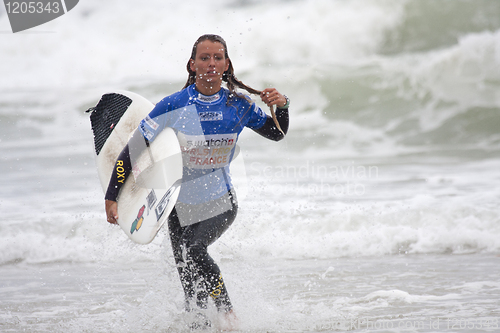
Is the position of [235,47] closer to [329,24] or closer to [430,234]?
[329,24]

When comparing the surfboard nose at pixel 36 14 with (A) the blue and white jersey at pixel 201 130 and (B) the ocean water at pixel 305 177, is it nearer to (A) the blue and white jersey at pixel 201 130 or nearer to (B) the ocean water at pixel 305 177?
(B) the ocean water at pixel 305 177

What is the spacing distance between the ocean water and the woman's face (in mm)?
663

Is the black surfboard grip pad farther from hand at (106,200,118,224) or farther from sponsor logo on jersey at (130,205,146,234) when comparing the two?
sponsor logo on jersey at (130,205,146,234)

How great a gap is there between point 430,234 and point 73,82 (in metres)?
9.61

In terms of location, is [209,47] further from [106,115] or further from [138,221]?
[106,115]

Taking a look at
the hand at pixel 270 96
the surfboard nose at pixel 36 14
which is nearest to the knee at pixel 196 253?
the hand at pixel 270 96

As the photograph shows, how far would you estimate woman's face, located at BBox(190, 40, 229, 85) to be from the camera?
2576 millimetres

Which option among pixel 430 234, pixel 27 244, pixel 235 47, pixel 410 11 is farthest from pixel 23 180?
pixel 410 11

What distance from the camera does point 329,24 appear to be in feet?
44.0

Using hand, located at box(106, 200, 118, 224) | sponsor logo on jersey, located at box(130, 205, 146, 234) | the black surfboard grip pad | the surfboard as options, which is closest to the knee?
the surfboard

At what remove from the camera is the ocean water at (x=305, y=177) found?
3.43m

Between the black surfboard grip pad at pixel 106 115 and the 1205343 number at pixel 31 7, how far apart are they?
9035mm

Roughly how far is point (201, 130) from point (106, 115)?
4.17ft

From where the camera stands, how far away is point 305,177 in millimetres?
9688
